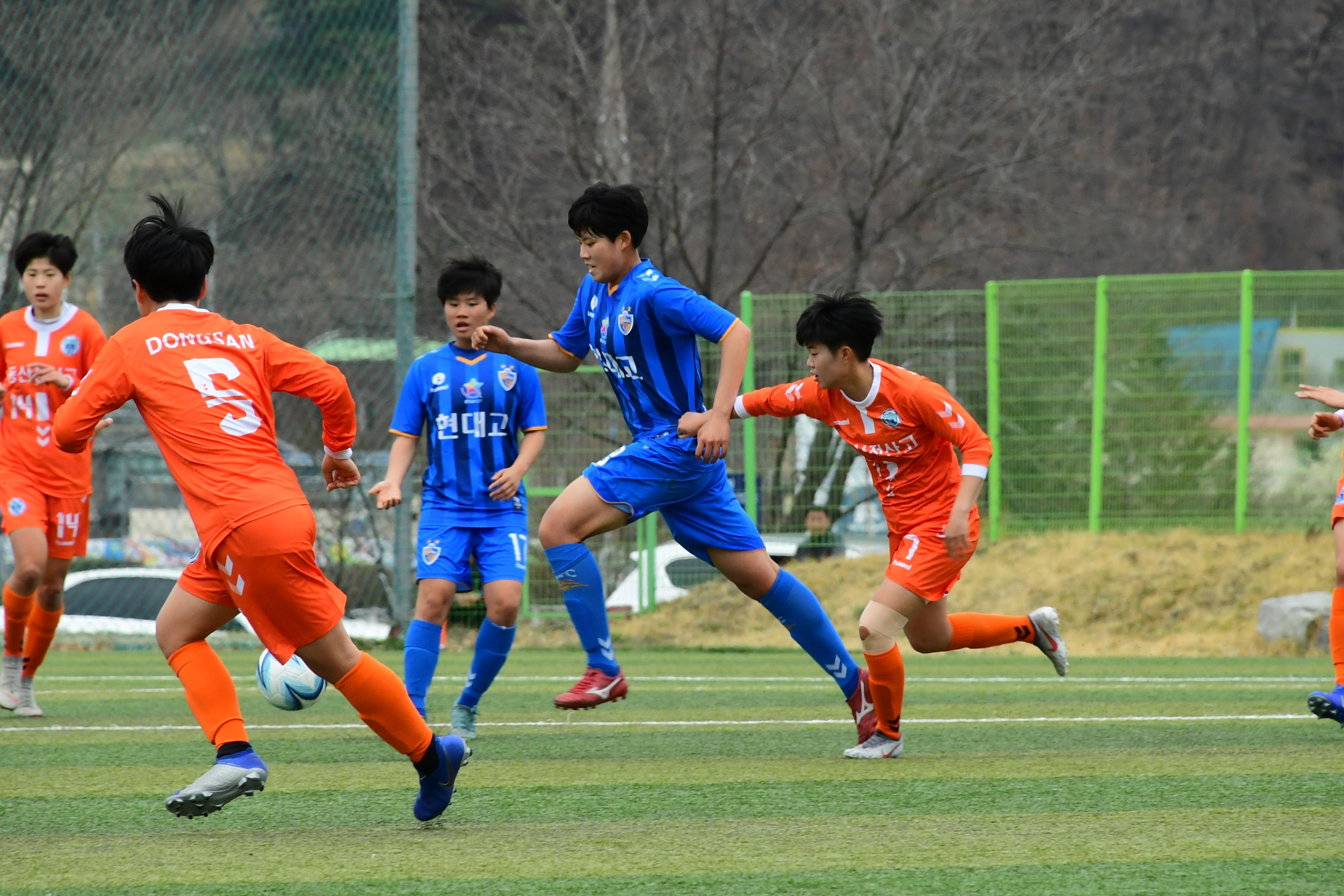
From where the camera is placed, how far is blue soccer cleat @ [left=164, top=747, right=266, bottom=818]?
3.87 metres

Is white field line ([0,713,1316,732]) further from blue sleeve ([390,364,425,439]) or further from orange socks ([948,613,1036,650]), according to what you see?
blue sleeve ([390,364,425,439])

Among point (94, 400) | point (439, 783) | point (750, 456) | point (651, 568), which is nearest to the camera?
point (94, 400)

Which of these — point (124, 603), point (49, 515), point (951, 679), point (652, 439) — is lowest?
point (124, 603)

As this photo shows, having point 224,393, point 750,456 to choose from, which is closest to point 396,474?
point 224,393

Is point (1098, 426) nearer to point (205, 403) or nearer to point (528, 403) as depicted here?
point (528, 403)

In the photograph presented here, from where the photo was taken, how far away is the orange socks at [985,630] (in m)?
6.13

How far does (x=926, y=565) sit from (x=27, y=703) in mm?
4558

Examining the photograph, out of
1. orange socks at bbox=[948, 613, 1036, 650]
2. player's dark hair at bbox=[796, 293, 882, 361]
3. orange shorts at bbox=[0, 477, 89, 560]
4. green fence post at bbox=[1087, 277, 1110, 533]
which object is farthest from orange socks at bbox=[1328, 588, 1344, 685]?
green fence post at bbox=[1087, 277, 1110, 533]

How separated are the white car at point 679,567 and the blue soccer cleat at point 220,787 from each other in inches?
406

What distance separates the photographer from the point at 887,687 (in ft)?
18.6

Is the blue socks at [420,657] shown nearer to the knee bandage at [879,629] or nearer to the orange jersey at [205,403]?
the knee bandage at [879,629]

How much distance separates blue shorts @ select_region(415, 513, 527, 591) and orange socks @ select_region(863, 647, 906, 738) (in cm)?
157

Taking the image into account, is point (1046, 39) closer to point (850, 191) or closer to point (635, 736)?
point (850, 191)

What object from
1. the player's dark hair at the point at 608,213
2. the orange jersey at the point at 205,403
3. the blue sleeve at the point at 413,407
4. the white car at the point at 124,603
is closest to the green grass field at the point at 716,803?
the orange jersey at the point at 205,403
